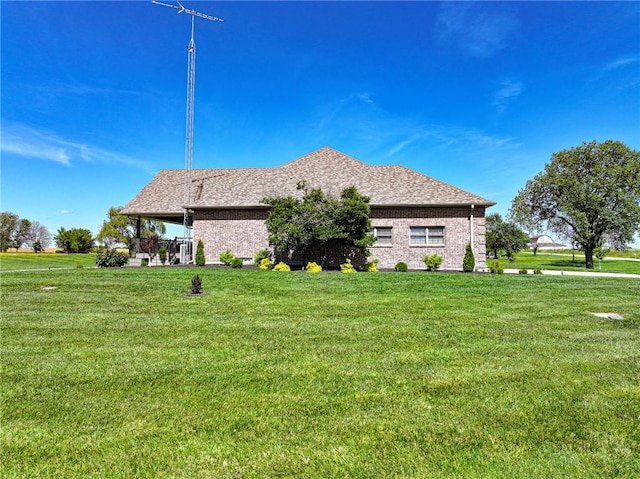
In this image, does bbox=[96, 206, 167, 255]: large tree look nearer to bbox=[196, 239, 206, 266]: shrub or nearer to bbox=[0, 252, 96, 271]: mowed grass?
bbox=[0, 252, 96, 271]: mowed grass

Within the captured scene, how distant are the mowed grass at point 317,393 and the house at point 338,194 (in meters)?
11.6

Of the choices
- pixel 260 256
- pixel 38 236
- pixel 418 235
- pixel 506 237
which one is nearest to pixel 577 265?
pixel 506 237

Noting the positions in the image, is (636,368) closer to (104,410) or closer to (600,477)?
(600,477)

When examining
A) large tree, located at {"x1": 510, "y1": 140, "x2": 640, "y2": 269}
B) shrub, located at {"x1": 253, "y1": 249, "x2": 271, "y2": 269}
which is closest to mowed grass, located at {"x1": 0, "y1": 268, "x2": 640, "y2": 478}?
shrub, located at {"x1": 253, "y1": 249, "x2": 271, "y2": 269}

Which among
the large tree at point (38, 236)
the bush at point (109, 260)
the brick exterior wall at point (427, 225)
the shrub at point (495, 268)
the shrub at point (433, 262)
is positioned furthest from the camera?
the large tree at point (38, 236)

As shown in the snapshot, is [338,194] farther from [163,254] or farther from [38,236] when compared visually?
[38,236]

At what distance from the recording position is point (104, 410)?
120 inches

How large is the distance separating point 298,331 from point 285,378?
7.06 feet

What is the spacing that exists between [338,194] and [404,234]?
14.2ft

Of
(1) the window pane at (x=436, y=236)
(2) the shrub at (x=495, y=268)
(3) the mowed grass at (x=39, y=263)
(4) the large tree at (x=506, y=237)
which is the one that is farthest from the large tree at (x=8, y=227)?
(4) the large tree at (x=506, y=237)

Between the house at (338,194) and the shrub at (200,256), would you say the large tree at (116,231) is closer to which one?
the house at (338,194)

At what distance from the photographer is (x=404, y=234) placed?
19312mm

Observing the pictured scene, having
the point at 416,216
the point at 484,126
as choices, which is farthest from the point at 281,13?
the point at 484,126

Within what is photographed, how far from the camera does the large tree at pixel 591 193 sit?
94.7 ft
